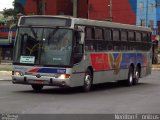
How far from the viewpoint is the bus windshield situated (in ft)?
67.1

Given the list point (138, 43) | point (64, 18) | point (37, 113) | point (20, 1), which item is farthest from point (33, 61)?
point (20, 1)

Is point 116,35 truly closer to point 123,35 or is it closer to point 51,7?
point 123,35

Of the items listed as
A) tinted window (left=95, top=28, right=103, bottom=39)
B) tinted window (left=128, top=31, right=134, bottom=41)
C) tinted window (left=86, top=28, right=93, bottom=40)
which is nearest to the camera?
tinted window (left=86, top=28, right=93, bottom=40)

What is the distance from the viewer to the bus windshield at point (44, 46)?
805 inches

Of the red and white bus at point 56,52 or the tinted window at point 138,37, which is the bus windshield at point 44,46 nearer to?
the red and white bus at point 56,52

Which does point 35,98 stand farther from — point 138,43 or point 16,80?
point 138,43

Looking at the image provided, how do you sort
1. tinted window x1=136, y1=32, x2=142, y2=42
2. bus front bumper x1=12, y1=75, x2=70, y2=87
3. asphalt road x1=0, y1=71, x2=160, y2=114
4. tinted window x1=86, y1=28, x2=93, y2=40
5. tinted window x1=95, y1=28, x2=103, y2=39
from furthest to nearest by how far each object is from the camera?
tinted window x1=136, y1=32, x2=142, y2=42, tinted window x1=95, y1=28, x2=103, y2=39, tinted window x1=86, y1=28, x2=93, y2=40, bus front bumper x1=12, y1=75, x2=70, y2=87, asphalt road x1=0, y1=71, x2=160, y2=114

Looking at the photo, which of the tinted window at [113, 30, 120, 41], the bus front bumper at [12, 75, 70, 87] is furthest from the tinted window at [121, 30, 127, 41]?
the bus front bumper at [12, 75, 70, 87]

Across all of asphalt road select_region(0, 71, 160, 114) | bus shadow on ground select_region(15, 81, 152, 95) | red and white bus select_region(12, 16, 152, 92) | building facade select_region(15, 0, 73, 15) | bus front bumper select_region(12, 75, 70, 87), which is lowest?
bus shadow on ground select_region(15, 81, 152, 95)

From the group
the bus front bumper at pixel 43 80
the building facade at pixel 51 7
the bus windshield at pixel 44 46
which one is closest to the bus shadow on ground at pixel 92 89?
the bus front bumper at pixel 43 80

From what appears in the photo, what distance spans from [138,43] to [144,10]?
258ft

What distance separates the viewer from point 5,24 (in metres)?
87.9

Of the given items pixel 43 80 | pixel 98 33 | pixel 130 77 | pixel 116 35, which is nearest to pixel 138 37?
pixel 130 77

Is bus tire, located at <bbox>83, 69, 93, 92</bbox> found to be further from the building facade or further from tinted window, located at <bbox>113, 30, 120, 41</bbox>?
the building facade
